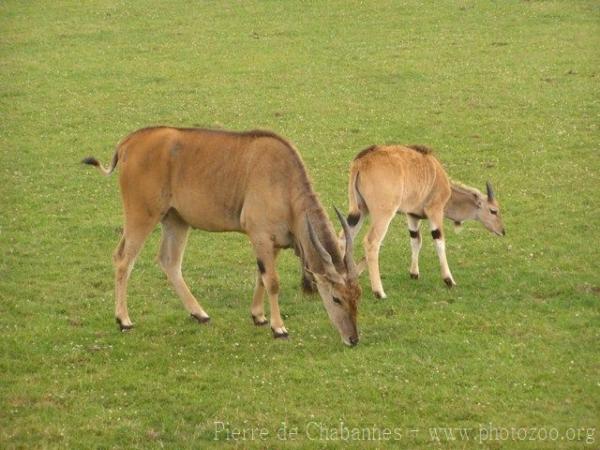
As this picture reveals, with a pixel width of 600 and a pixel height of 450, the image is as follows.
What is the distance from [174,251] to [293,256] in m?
2.90

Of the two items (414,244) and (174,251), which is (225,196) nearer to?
(174,251)

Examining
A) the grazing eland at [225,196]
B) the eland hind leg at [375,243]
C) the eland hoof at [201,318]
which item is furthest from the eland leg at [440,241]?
the eland hoof at [201,318]

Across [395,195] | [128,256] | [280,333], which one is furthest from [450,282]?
[128,256]

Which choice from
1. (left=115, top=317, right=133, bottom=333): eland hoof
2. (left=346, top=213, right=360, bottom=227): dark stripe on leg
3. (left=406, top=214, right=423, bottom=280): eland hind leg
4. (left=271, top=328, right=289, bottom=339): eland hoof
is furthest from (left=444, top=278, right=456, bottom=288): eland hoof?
(left=115, top=317, right=133, bottom=333): eland hoof

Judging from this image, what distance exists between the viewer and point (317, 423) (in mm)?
9883

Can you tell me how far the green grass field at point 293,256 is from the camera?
10.1 metres

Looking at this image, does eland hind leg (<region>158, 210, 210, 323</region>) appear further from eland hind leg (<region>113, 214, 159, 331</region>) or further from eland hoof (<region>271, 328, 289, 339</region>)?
eland hoof (<region>271, 328, 289, 339</region>)

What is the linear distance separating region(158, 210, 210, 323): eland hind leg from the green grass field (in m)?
0.41

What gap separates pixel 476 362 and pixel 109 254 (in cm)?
597

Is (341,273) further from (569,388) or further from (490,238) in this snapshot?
(490,238)

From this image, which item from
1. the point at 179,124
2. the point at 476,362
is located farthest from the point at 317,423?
the point at 179,124

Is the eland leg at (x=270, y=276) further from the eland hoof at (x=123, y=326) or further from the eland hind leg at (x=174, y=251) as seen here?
the eland hoof at (x=123, y=326)

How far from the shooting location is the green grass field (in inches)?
398

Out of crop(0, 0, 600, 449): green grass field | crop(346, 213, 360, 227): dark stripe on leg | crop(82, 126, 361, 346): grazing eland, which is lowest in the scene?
crop(0, 0, 600, 449): green grass field
